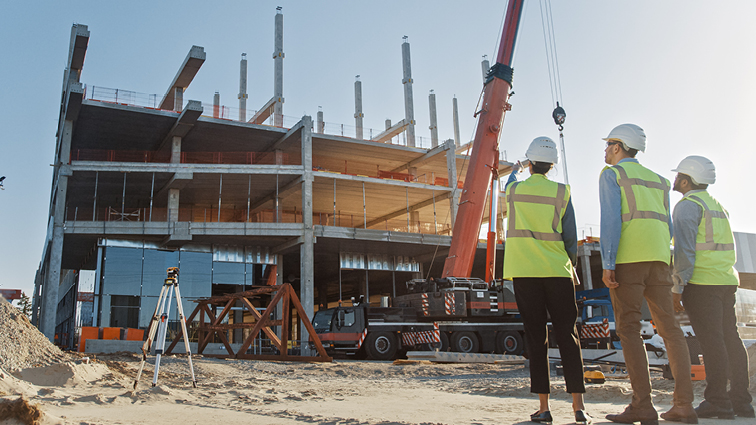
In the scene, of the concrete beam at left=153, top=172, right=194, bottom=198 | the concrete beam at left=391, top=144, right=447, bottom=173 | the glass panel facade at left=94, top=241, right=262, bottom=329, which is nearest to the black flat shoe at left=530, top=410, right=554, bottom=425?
the glass panel facade at left=94, top=241, right=262, bottom=329

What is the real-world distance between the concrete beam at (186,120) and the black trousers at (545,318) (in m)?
26.7

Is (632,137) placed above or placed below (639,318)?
above

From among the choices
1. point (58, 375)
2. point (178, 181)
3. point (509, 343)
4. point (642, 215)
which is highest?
point (178, 181)

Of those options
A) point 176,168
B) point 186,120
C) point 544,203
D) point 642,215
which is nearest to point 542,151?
Answer: point 544,203

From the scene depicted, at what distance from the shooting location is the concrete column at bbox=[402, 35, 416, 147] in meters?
38.8

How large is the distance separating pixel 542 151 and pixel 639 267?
1077mm

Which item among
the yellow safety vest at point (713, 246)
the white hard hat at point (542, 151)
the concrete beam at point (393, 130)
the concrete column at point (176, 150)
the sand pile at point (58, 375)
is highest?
the concrete beam at point (393, 130)

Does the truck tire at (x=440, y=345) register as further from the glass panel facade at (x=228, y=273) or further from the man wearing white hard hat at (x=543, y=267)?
the glass panel facade at (x=228, y=273)

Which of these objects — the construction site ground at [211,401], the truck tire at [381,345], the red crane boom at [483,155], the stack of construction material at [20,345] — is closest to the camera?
the construction site ground at [211,401]

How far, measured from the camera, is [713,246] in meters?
4.54

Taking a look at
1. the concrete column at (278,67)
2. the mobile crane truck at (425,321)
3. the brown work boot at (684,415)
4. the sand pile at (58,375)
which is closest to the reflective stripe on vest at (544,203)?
the brown work boot at (684,415)

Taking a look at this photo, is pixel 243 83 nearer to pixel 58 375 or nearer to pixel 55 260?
pixel 55 260

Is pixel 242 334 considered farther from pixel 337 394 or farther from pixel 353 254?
pixel 337 394

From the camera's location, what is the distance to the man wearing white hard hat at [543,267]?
12.5 feet
